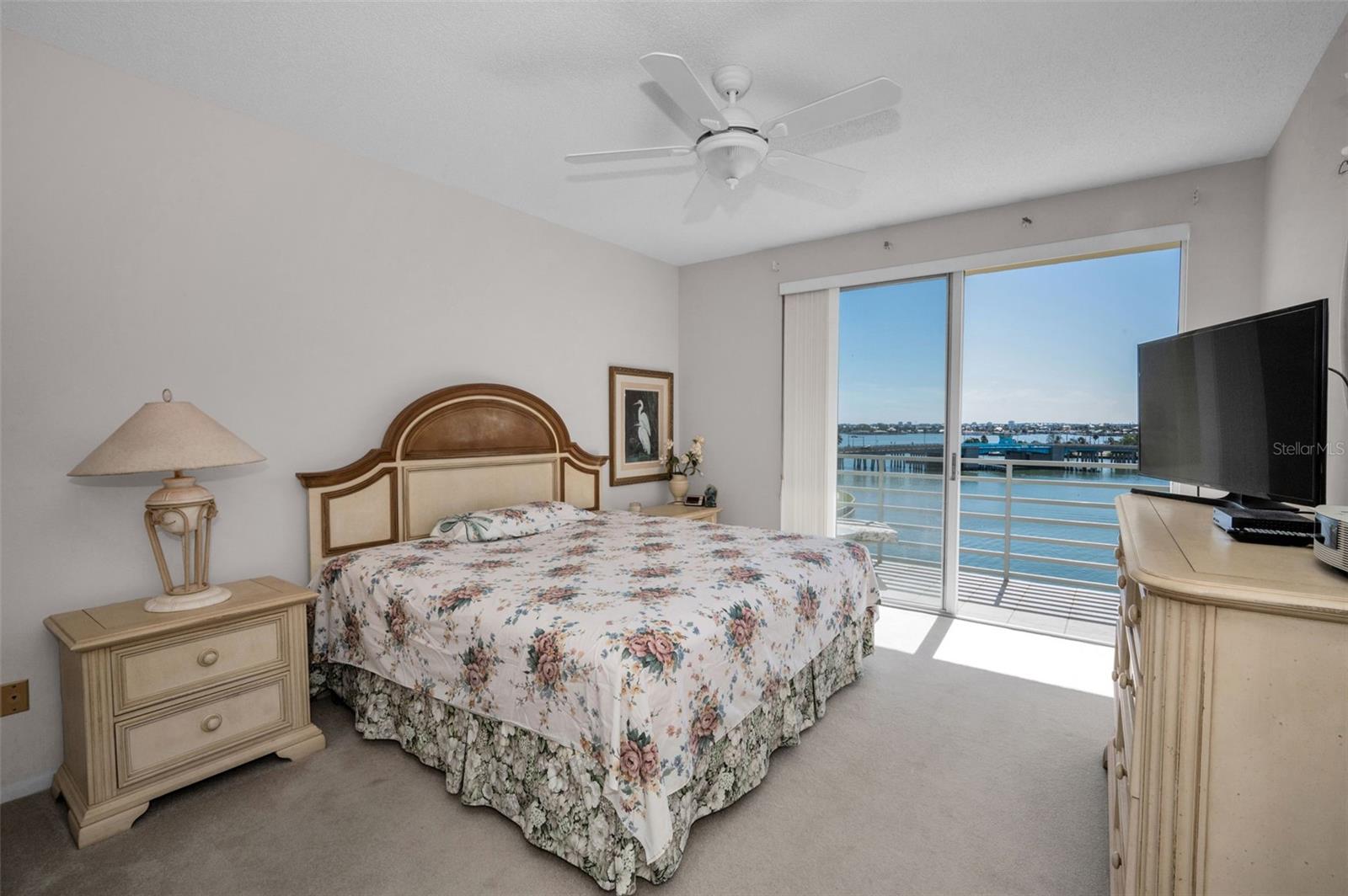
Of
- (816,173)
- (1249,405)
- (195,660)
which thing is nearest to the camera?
(1249,405)

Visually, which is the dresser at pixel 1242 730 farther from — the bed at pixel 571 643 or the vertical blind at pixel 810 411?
the vertical blind at pixel 810 411

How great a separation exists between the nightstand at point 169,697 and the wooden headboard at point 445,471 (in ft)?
2.02

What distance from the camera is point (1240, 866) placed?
3.20 ft

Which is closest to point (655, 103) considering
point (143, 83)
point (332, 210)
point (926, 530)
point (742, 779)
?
point (332, 210)

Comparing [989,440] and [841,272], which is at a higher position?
[841,272]

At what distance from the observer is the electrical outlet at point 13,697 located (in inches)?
82.7

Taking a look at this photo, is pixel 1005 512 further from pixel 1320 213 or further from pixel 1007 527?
pixel 1320 213

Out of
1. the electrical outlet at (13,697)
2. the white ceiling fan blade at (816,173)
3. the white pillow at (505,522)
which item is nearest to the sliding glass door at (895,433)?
the white ceiling fan blade at (816,173)

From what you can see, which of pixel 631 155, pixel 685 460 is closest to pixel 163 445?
pixel 631 155

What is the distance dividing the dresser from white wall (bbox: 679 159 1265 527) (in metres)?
2.93

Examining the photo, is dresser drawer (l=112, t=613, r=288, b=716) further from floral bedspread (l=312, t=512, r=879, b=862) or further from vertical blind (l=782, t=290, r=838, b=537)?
vertical blind (l=782, t=290, r=838, b=537)

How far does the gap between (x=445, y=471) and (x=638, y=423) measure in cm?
178

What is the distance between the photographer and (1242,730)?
0.96 m

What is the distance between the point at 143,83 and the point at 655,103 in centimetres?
205
